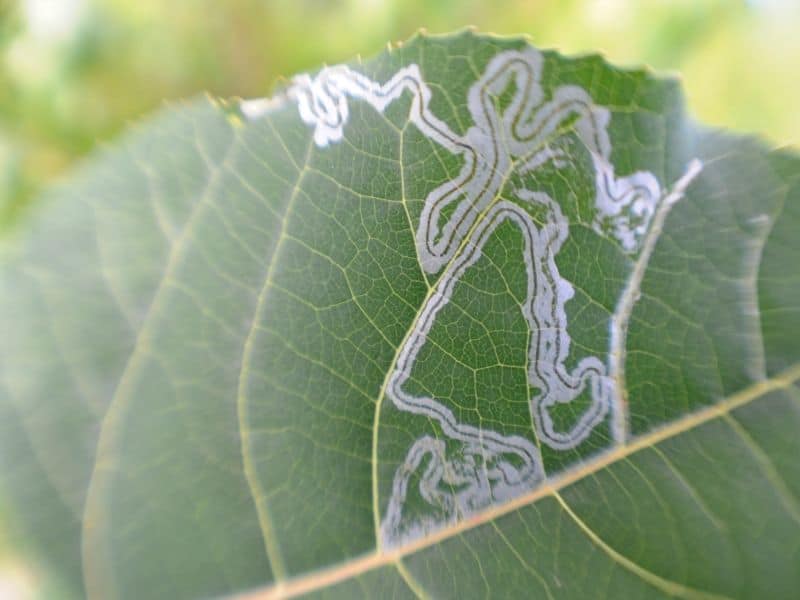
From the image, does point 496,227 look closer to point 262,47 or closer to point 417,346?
point 417,346

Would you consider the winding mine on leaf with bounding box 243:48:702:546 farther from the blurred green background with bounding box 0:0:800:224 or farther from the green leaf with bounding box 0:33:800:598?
the blurred green background with bounding box 0:0:800:224

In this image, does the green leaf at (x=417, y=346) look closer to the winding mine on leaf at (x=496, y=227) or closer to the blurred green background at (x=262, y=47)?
the winding mine on leaf at (x=496, y=227)

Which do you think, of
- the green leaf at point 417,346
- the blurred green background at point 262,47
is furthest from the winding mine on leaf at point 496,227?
the blurred green background at point 262,47

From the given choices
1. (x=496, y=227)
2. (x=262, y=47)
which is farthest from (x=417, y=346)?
(x=262, y=47)

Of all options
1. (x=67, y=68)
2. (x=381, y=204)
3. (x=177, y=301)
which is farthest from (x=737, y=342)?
(x=67, y=68)

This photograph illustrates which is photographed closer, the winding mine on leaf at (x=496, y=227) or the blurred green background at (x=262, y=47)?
the winding mine on leaf at (x=496, y=227)

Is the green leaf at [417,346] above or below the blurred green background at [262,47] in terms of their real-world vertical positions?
below
